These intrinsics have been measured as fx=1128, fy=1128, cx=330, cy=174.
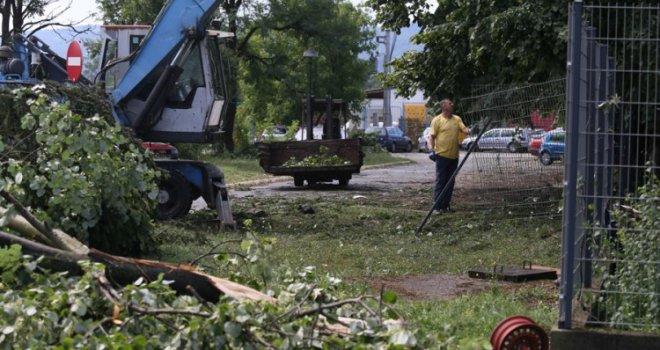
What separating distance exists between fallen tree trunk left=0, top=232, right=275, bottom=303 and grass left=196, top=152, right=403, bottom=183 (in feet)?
69.0

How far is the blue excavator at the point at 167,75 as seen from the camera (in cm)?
1644

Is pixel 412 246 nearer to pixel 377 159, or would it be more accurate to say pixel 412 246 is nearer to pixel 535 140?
pixel 535 140

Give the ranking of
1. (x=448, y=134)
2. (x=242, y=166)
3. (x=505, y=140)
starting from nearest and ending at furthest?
(x=505, y=140), (x=448, y=134), (x=242, y=166)

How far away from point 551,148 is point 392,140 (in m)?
47.3

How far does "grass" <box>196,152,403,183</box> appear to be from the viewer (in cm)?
2952

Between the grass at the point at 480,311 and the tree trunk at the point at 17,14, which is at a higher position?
the tree trunk at the point at 17,14

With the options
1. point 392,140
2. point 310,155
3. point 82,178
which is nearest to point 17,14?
point 310,155

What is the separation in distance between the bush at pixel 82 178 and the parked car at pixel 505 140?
5.36 m

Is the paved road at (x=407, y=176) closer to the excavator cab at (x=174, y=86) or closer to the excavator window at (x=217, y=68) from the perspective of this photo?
the excavator cab at (x=174, y=86)

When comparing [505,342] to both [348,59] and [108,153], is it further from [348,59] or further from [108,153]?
[348,59]

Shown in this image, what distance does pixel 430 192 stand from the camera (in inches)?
922

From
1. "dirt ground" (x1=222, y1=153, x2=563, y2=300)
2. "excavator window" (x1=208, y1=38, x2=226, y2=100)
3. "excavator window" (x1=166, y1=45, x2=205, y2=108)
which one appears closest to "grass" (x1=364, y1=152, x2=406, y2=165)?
"dirt ground" (x1=222, y1=153, x2=563, y2=300)

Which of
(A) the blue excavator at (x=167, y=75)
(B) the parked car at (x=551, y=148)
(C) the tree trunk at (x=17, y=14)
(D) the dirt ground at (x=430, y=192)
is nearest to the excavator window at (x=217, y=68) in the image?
(A) the blue excavator at (x=167, y=75)

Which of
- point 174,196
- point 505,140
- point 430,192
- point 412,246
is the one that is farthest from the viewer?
point 430,192
